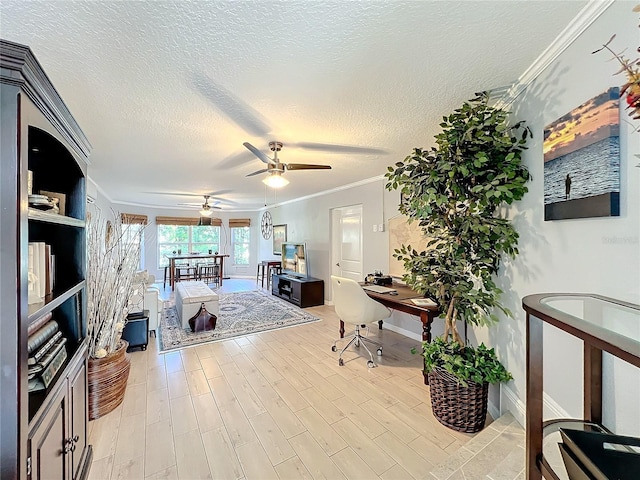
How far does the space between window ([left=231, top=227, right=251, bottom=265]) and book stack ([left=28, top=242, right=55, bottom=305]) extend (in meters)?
8.24

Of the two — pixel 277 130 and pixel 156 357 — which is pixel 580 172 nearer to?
pixel 277 130

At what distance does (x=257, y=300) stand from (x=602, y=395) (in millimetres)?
5391

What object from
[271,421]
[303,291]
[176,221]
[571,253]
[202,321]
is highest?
[176,221]

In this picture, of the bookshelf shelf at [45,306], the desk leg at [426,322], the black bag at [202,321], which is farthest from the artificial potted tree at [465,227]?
the black bag at [202,321]

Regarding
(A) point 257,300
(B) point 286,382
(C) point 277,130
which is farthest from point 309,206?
(B) point 286,382

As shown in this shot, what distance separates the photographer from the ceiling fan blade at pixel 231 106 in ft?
5.87

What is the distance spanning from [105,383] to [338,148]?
303cm

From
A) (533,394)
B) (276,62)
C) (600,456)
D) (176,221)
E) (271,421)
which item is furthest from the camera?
(176,221)

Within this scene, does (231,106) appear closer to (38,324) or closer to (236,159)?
(236,159)

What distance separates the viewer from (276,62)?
157 cm

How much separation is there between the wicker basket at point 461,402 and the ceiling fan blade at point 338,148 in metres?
2.28

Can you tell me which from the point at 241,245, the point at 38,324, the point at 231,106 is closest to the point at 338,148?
the point at 231,106

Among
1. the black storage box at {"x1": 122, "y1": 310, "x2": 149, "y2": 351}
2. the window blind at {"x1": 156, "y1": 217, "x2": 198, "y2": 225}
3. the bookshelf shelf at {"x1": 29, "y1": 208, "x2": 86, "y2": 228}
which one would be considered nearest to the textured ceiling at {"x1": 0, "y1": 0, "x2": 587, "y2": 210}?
the bookshelf shelf at {"x1": 29, "y1": 208, "x2": 86, "y2": 228}

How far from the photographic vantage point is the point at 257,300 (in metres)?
5.87
